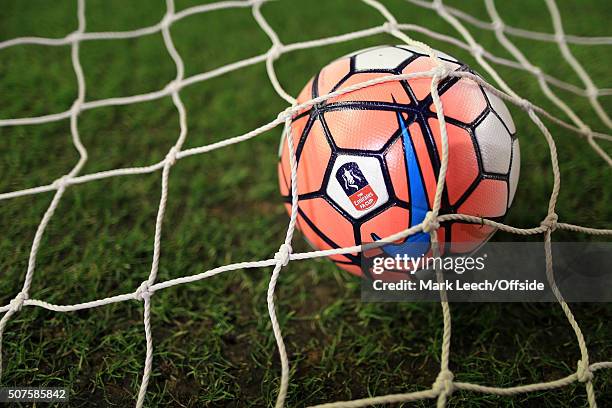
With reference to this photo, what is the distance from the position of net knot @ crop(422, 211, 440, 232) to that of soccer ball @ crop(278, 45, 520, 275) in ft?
0.16

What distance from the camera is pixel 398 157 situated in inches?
48.7

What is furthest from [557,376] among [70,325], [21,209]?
[21,209]

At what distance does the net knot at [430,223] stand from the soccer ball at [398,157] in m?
0.05

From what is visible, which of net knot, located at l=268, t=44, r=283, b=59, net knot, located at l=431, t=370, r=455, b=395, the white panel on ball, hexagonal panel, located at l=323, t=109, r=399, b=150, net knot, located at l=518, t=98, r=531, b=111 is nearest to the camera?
net knot, located at l=431, t=370, r=455, b=395

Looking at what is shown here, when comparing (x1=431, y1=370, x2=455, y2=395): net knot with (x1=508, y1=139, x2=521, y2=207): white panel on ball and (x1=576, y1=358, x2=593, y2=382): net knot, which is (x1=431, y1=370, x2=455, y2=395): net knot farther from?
(x1=508, y1=139, x2=521, y2=207): white panel on ball

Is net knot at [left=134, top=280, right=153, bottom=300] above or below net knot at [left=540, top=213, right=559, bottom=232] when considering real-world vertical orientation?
below

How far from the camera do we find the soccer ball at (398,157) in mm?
1245

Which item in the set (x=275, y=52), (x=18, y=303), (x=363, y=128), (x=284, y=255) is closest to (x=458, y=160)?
(x=363, y=128)

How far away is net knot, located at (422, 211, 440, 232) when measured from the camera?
47.7 inches

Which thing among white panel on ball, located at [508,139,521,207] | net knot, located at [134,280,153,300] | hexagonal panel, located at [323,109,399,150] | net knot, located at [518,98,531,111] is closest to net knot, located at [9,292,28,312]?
net knot, located at [134,280,153,300]

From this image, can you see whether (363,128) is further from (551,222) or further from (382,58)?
(551,222)

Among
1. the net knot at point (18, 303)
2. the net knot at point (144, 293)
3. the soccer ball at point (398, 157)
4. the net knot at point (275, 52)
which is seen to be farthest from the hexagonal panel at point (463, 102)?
the net knot at point (18, 303)

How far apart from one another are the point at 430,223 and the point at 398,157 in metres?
0.16

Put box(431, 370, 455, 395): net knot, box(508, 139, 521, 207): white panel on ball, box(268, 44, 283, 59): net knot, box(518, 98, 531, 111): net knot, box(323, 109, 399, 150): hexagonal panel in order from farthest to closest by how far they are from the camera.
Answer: box(268, 44, 283, 59): net knot < box(518, 98, 531, 111): net knot < box(508, 139, 521, 207): white panel on ball < box(323, 109, 399, 150): hexagonal panel < box(431, 370, 455, 395): net knot
